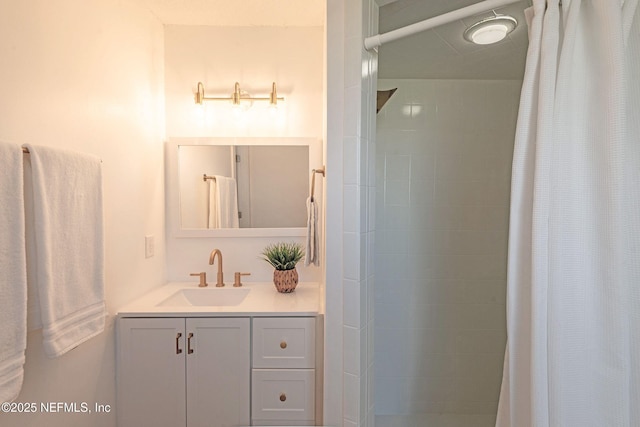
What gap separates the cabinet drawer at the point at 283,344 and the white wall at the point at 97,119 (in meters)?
0.67

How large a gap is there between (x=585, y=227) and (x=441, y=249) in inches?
48.7

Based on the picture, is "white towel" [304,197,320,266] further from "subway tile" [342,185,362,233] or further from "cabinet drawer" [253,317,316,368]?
"subway tile" [342,185,362,233]

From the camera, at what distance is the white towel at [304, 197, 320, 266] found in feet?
5.67

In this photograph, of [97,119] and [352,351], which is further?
[97,119]

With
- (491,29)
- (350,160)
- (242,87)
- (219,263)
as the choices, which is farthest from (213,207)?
(491,29)

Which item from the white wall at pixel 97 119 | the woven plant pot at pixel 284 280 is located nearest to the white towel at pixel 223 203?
the white wall at pixel 97 119

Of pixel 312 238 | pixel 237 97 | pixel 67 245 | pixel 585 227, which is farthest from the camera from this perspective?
pixel 237 97

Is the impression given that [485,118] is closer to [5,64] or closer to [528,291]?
[528,291]

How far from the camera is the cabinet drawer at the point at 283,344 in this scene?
152 centimetres

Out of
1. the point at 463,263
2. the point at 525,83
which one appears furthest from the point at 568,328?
the point at 463,263

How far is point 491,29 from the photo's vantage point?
4.43 feet

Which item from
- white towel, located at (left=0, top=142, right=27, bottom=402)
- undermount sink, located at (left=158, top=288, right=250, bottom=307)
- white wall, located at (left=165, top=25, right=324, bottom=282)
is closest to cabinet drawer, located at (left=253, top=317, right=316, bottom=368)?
undermount sink, located at (left=158, top=288, right=250, bottom=307)

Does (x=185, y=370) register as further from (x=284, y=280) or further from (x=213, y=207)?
(x=213, y=207)

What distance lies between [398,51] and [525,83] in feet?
3.02
